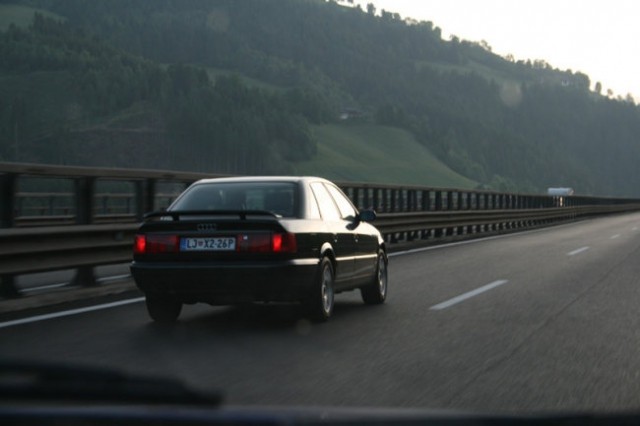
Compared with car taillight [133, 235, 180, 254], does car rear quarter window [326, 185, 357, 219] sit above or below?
above

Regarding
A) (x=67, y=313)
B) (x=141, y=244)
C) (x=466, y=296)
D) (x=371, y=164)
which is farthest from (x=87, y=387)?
(x=371, y=164)

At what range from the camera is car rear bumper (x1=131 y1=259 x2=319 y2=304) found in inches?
326

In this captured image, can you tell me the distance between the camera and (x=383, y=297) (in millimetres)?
10789

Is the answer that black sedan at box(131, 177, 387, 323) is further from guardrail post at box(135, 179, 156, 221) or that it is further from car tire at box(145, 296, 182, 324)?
guardrail post at box(135, 179, 156, 221)

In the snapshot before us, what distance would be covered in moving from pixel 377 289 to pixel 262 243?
8.46 ft

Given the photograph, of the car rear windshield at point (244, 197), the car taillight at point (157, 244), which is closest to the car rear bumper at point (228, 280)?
the car taillight at point (157, 244)

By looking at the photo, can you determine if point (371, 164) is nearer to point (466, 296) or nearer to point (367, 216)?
point (466, 296)

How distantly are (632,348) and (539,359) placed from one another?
1.04 metres

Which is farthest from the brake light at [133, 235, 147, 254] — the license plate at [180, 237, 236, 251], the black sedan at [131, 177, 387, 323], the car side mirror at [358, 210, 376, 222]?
the car side mirror at [358, 210, 376, 222]

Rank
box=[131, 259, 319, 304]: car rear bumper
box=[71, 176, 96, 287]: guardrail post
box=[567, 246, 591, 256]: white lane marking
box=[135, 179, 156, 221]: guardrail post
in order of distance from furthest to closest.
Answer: box=[567, 246, 591, 256]: white lane marking
box=[135, 179, 156, 221]: guardrail post
box=[71, 176, 96, 287]: guardrail post
box=[131, 259, 319, 304]: car rear bumper

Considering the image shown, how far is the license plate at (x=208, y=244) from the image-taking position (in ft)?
27.6

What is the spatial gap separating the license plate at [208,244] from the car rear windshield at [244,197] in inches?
19.6

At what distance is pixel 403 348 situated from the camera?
749 centimetres

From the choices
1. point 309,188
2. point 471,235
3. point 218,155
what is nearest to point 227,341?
point 309,188
